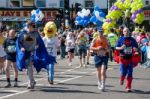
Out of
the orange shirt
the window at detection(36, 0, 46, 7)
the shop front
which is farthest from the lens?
the window at detection(36, 0, 46, 7)

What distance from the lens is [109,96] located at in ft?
45.1

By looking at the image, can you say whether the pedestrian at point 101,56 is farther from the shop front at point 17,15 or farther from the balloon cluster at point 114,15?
the shop front at point 17,15

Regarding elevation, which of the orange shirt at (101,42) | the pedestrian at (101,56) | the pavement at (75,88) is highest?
the orange shirt at (101,42)

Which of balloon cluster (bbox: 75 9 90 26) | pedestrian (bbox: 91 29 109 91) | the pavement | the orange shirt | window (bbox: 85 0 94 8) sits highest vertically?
window (bbox: 85 0 94 8)

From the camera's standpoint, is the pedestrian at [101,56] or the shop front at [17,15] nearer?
the pedestrian at [101,56]

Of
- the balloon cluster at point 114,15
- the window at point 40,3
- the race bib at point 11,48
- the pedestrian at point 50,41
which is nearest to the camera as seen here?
the race bib at point 11,48

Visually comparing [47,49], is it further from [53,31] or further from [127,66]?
[127,66]

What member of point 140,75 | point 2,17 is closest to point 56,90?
point 140,75

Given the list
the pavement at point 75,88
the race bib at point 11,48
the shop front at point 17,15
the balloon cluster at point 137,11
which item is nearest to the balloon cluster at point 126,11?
the balloon cluster at point 137,11

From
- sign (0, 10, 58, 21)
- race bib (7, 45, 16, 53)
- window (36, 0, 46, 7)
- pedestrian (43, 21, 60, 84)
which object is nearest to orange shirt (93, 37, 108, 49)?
pedestrian (43, 21, 60, 84)

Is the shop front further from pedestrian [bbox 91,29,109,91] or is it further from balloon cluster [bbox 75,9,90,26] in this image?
pedestrian [bbox 91,29,109,91]

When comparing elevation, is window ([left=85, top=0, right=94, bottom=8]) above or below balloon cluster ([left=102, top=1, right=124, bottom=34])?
above

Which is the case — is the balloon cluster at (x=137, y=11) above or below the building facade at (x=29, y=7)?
below

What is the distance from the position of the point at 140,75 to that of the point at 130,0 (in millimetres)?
18437
